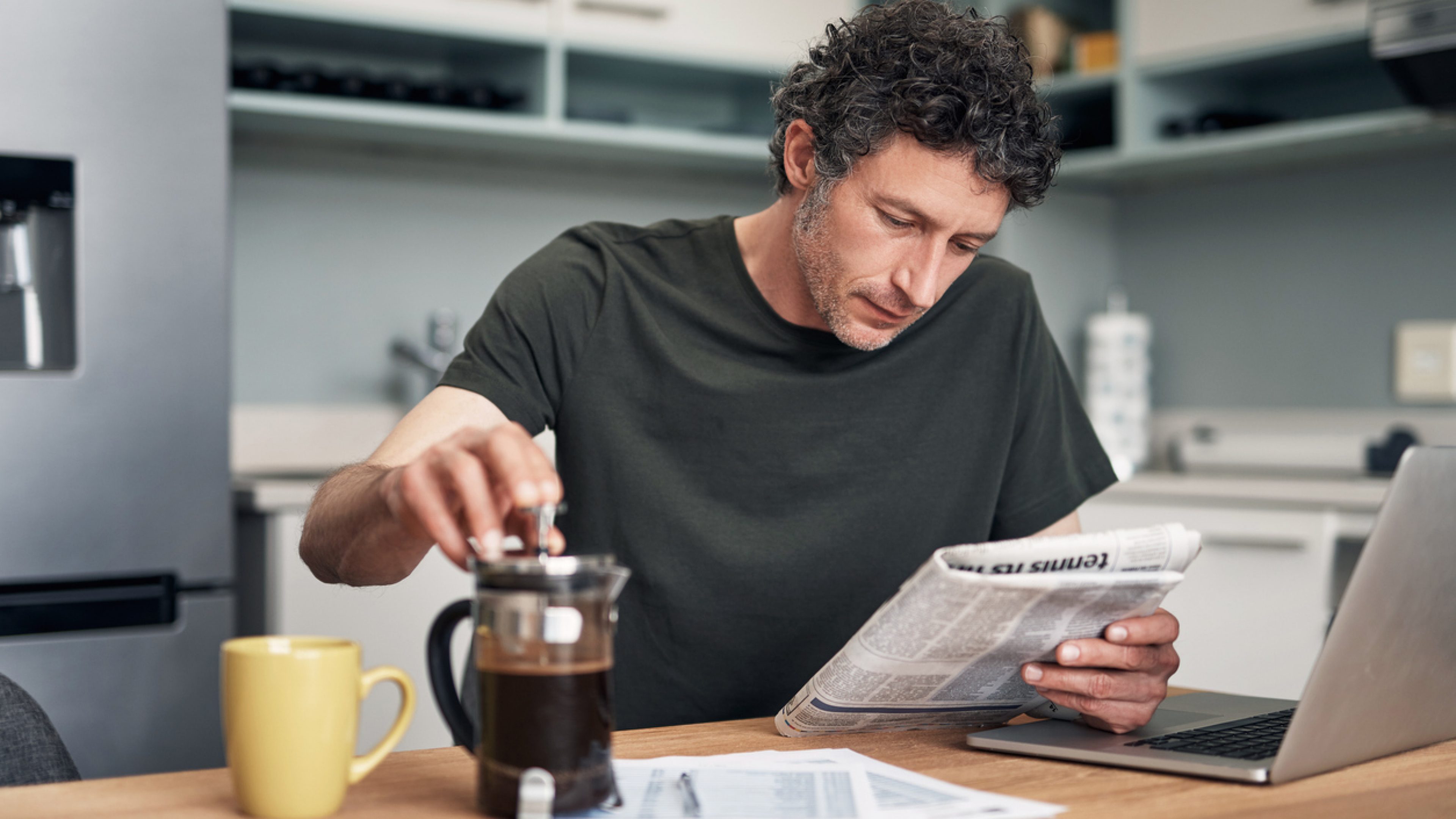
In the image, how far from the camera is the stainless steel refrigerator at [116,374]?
1.89m

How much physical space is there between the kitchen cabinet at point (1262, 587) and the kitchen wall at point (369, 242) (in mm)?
877

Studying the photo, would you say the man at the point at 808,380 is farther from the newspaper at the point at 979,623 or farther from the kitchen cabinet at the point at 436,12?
the kitchen cabinet at the point at 436,12

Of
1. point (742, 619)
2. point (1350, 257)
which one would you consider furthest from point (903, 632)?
point (1350, 257)

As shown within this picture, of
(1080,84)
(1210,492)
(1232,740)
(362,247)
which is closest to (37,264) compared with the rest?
(362,247)

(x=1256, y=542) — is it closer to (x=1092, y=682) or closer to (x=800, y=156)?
(x=800, y=156)

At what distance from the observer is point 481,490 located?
0.67 meters

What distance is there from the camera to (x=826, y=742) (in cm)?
85

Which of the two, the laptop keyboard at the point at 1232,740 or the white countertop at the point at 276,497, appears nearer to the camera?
the laptop keyboard at the point at 1232,740

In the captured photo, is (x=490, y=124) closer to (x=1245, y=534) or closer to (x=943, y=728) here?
(x=1245, y=534)

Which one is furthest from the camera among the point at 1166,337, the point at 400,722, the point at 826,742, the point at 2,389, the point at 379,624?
the point at 1166,337

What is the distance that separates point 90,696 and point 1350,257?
2481mm

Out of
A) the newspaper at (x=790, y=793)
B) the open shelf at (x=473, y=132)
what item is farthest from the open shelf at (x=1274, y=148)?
the newspaper at (x=790, y=793)

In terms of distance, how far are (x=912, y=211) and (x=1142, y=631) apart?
434 mm

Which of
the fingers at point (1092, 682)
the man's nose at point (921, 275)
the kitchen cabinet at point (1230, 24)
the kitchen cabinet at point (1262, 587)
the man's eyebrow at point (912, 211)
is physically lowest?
the kitchen cabinet at point (1262, 587)
